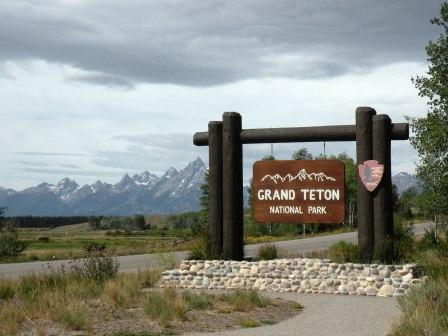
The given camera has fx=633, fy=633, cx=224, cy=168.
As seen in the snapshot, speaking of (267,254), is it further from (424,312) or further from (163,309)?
(424,312)

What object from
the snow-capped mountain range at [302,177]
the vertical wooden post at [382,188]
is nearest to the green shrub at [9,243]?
the snow-capped mountain range at [302,177]

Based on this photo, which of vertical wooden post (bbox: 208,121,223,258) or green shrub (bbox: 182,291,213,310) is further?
vertical wooden post (bbox: 208,121,223,258)

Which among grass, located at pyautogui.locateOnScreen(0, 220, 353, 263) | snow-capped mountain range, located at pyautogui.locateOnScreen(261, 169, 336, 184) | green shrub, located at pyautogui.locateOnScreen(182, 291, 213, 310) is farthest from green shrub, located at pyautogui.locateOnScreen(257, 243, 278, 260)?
green shrub, located at pyautogui.locateOnScreen(182, 291, 213, 310)

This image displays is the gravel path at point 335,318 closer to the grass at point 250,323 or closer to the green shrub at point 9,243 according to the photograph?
the grass at point 250,323

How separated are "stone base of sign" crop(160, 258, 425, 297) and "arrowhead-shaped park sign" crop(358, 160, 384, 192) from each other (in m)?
2.09

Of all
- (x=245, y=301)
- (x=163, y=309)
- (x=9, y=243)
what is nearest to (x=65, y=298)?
(x=163, y=309)

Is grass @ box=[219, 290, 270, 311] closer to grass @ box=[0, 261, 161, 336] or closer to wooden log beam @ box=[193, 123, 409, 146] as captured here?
grass @ box=[0, 261, 161, 336]

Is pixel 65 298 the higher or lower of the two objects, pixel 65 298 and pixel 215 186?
the lower

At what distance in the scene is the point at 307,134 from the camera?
17344 millimetres

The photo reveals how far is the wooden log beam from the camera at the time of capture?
652 inches

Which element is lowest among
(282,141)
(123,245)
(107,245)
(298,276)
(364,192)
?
(107,245)

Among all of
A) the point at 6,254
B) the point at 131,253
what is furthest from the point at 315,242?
the point at 6,254

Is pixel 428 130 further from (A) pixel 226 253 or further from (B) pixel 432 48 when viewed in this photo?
(A) pixel 226 253

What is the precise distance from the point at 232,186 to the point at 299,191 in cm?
192
